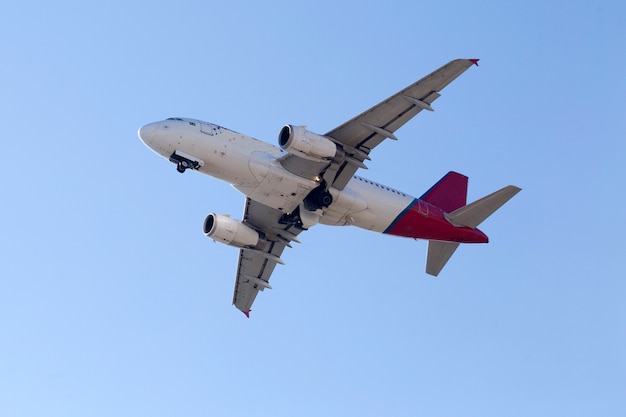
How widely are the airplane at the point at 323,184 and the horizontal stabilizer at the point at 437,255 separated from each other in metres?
0.06

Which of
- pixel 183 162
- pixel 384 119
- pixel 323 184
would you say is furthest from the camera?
pixel 323 184

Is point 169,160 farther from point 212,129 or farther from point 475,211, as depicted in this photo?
point 475,211

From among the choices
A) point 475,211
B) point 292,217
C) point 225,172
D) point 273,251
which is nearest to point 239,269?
point 273,251

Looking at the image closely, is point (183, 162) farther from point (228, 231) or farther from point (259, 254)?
point (259, 254)

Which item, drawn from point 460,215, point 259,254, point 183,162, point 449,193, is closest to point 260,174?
point 183,162

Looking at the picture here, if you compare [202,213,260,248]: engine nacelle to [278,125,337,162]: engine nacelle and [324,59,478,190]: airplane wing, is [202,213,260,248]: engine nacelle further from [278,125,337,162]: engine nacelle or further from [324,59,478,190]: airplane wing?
[278,125,337,162]: engine nacelle

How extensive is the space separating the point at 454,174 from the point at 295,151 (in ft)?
43.1

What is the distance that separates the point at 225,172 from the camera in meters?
50.2

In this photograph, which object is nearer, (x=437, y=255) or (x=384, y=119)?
(x=384, y=119)

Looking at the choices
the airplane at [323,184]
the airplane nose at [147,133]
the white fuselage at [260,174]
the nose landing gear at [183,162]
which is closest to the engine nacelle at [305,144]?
the airplane at [323,184]

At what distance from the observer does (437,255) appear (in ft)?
187

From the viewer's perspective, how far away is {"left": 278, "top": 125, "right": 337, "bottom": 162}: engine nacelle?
158 feet

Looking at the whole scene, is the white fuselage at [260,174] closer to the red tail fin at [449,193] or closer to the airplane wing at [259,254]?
the red tail fin at [449,193]

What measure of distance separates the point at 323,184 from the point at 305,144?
11.9ft
